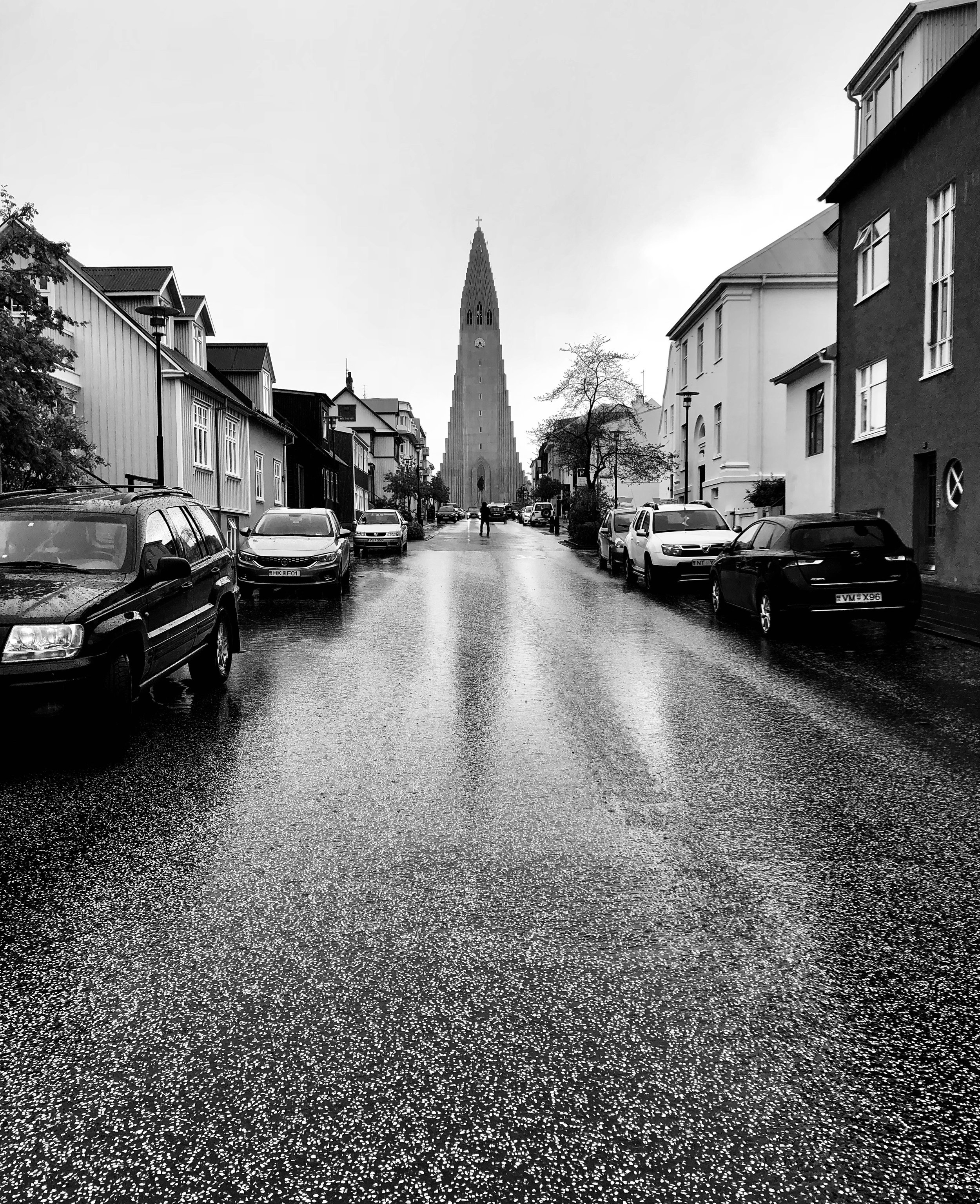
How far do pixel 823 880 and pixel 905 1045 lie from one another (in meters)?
1.33

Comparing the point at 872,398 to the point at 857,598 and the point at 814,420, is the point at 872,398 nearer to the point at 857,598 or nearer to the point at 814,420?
the point at 814,420

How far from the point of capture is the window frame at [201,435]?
94.3ft

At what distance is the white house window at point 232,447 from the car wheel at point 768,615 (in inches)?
917

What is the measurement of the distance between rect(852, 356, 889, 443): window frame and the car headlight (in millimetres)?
17761

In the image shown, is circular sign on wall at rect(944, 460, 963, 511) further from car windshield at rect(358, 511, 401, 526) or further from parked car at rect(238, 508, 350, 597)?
car windshield at rect(358, 511, 401, 526)

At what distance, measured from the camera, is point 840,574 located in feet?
39.7

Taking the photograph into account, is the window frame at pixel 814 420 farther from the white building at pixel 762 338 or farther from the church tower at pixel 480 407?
the church tower at pixel 480 407

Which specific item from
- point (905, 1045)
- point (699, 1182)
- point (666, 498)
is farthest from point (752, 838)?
point (666, 498)

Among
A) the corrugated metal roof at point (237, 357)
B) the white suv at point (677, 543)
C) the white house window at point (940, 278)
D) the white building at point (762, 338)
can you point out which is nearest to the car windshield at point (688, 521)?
the white suv at point (677, 543)

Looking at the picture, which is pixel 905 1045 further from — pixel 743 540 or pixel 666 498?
pixel 666 498

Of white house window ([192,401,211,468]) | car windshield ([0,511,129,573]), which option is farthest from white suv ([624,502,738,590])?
white house window ([192,401,211,468])

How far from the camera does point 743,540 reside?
1455 cm

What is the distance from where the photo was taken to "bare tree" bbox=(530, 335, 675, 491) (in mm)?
51719

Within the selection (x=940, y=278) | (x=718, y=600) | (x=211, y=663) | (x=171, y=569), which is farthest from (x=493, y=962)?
(x=940, y=278)
